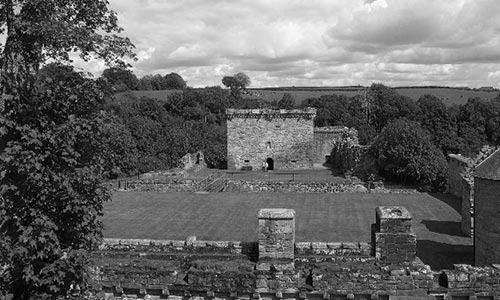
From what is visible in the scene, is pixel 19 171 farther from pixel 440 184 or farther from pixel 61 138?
pixel 440 184

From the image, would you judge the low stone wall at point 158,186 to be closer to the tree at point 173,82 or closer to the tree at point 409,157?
the tree at point 409,157

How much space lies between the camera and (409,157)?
104 ft

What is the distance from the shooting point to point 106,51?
26.1ft

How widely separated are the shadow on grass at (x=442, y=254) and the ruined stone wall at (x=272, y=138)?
2931 cm

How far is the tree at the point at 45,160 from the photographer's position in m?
6.68

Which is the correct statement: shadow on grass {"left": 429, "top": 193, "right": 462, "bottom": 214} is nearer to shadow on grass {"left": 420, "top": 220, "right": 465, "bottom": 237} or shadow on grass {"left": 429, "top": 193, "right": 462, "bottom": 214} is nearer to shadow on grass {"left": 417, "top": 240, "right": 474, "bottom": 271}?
shadow on grass {"left": 420, "top": 220, "right": 465, "bottom": 237}

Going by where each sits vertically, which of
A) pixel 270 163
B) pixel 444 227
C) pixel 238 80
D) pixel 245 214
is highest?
pixel 238 80

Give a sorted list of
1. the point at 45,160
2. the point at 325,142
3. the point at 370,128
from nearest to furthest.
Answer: the point at 45,160 → the point at 325,142 → the point at 370,128

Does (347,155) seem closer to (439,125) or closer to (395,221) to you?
(439,125)

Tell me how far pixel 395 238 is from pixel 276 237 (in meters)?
2.39

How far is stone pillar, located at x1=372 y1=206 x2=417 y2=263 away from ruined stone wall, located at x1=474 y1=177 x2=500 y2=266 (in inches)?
161

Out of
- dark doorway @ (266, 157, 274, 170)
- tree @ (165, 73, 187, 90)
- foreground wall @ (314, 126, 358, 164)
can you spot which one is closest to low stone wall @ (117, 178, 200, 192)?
dark doorway @ (266, 157, 274, 170)

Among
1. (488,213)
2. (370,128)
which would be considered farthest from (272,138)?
(488,213)

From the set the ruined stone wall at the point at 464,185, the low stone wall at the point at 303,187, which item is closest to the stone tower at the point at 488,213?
the ruined stone wall at the point at 464,185
